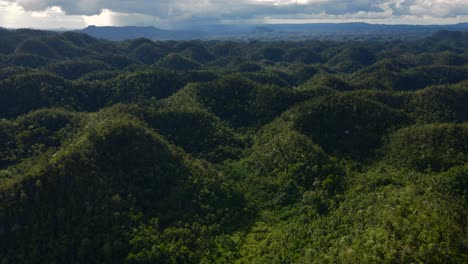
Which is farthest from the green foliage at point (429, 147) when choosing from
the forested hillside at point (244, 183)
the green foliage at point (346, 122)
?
the green foliage at point (346, 122)

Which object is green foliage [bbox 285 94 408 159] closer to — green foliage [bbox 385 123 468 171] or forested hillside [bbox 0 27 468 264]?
forested hillside [bbox 0 27 468 264]

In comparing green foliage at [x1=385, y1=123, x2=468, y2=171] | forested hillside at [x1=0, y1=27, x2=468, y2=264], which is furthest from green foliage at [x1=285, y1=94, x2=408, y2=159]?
green foliage at [x1=385, y1=123, x2=468, y2=171]

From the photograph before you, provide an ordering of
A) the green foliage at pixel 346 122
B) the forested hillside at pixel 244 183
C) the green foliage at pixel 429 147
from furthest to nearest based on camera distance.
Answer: the green foliage at pixel 346 122 < the green foliage at pixel 429 147 < the forested hillside at pixel 244 183

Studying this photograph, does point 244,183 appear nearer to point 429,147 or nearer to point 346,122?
point 346,122

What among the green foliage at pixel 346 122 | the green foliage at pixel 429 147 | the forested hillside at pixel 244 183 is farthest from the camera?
the green foliage at pixel 346 122

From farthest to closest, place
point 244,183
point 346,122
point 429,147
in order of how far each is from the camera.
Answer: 1. point 346,122
2. point 244,183
3. point 429,147

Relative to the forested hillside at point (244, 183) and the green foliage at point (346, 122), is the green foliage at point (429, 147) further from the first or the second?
the green foliage at point (346, 122)

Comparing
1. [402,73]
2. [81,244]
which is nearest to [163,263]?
[81,244]

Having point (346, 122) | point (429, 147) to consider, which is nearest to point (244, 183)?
point (346, 122)

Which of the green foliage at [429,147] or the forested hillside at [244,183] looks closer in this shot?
the forested hillside at [244,183]
